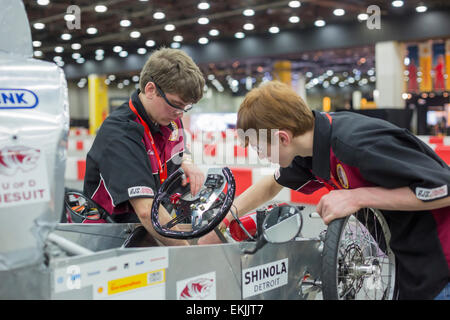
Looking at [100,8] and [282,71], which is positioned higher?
[100,8]

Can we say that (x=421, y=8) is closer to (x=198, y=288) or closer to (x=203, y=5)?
(x=203, y=5)

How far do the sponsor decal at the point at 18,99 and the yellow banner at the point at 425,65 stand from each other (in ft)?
57.5

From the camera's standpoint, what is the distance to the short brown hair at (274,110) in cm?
189

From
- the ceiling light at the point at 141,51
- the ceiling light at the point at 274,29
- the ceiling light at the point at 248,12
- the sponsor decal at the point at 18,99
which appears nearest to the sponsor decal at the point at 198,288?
the sponsor decal at the point at 18,99

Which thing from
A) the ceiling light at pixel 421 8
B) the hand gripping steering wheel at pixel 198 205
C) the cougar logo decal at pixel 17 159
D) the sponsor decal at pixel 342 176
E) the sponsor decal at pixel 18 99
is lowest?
the hand gripping steering wheel at pixel 198 205

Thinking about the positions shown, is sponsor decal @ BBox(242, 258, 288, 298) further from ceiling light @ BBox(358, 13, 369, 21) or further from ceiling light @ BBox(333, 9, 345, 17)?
ceiling light @ BBox(358, 13, 369, 21)

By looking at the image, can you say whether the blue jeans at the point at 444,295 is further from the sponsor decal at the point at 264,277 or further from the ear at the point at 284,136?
the ear at the point at 284,136

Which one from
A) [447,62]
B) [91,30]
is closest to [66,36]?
[91,30]

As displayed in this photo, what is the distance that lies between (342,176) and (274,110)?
39 centimetres

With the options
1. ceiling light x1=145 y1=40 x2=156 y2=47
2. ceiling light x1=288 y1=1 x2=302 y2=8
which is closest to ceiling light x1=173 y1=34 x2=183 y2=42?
ceiling light x1=145 y1=40 x2=156 y2=47

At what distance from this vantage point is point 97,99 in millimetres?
27922
